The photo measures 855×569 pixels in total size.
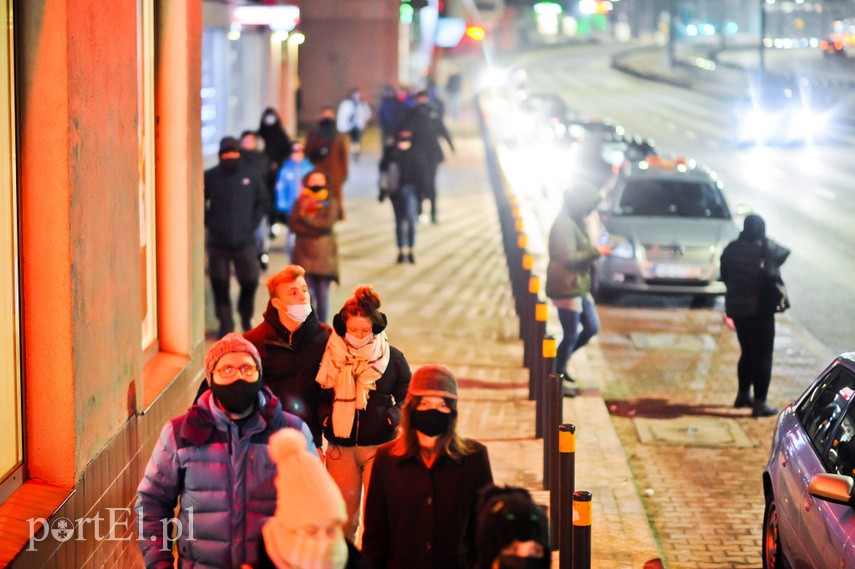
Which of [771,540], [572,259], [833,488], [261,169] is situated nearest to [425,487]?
[833,488]

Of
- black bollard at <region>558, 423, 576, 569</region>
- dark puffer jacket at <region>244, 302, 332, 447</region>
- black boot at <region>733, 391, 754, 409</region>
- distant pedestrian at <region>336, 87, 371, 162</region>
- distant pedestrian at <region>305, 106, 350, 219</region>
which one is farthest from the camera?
distant pedestrian at <region>336, 87, 371, 162</region>

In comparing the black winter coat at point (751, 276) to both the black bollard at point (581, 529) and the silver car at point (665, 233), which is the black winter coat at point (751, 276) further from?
the black bollard at point (581, 529)

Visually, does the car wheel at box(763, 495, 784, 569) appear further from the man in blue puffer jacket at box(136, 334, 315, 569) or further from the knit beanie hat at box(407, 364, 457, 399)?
the man in blue puffer jacket at box(136, 334, 315, 569)

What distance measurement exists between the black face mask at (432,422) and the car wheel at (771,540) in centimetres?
292

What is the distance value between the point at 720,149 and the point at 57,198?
36.8 meters

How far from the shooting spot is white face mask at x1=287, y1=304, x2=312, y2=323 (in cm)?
668

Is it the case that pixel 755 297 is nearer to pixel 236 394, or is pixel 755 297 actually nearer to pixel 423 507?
pixel 423 507

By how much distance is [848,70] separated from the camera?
68.2 m

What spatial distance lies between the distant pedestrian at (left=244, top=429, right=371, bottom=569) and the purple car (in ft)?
8.83

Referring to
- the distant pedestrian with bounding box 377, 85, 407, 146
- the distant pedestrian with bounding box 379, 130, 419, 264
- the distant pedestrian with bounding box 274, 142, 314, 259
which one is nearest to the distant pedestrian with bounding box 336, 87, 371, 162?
the distant pedestrian with bounding box 377, 85, 407, 146

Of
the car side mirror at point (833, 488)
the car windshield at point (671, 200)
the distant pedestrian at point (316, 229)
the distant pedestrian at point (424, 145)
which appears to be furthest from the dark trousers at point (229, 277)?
the car side mirror at point (833, 488)

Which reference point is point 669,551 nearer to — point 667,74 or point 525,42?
point 667,74

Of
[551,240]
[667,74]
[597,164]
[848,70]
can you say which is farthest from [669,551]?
[667,74]

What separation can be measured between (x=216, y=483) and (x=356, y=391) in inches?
65.8
